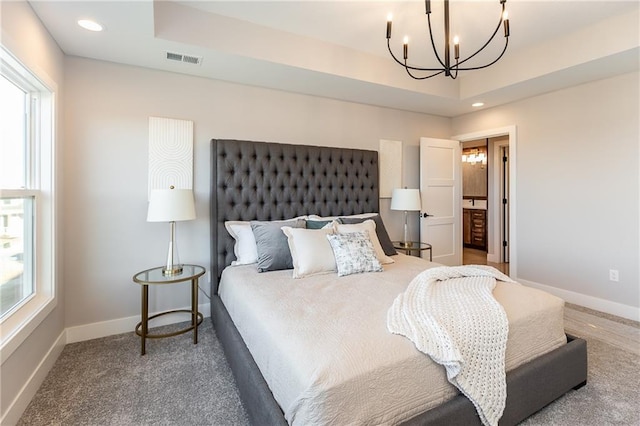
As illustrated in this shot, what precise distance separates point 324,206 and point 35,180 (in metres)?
2.37

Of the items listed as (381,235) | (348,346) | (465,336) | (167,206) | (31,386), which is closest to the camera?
(348,346)

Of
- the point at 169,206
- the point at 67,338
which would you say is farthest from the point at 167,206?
the point at 67,338

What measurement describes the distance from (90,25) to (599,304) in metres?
5.02

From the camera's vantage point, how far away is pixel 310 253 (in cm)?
237

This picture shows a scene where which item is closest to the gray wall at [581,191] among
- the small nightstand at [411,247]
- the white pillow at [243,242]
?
the small nightstand at [411,247]

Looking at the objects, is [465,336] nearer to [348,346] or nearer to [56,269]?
[348,346]

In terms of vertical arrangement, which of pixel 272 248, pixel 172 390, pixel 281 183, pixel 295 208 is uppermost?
pixel 281 183

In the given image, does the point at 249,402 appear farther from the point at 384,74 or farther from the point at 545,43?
the point at 545,43

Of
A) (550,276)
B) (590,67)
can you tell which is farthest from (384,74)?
(550,276)

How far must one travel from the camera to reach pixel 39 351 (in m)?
1.97

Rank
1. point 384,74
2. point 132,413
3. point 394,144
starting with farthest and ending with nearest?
point 394,144 → point 384,74 → point 132,413

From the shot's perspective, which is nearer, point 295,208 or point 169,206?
point 169,206

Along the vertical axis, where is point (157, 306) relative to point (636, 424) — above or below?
above

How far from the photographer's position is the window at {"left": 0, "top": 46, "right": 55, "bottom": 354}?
175 cm
